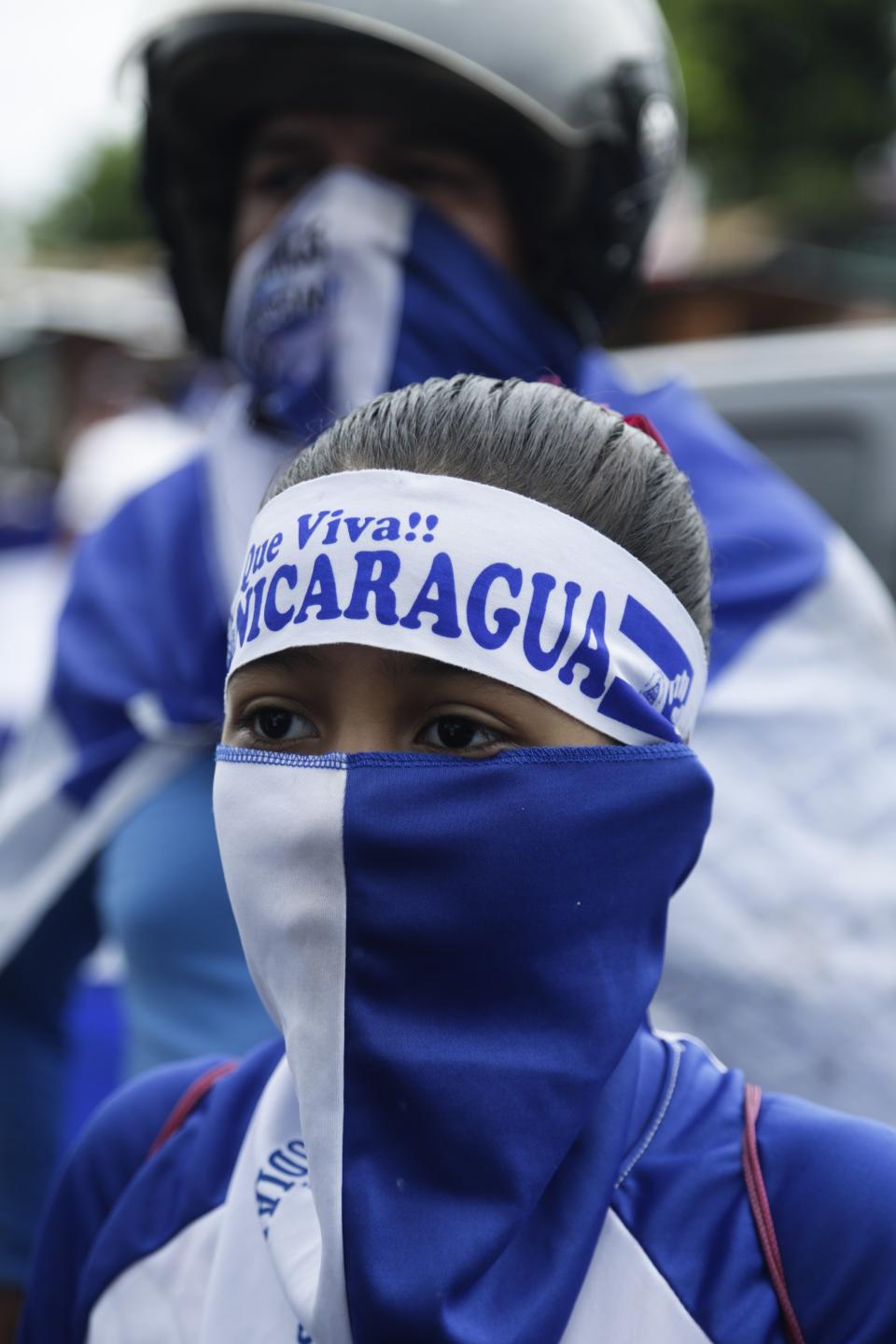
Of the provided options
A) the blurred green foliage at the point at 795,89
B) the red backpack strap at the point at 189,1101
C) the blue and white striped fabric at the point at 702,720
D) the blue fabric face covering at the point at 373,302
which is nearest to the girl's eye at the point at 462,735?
the red backpack strap at the point at 189,1101

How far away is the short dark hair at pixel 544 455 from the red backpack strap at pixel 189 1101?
0.65m

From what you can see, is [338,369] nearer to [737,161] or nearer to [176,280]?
[176,280]

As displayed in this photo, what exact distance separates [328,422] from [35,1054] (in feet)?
3.64

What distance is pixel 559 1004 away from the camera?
4.45 ft

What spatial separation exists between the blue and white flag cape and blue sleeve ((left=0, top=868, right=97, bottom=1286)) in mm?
31

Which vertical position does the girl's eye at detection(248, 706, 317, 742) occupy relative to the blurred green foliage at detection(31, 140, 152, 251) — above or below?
above

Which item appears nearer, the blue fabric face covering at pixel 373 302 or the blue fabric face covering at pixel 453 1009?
the blue fabric face covering at pixel 453 1009

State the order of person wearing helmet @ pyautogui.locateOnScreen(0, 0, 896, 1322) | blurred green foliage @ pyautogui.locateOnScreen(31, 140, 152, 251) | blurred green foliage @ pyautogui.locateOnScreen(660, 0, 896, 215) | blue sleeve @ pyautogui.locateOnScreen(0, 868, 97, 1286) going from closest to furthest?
person wearing helmet @ pyautogui.locateOnScreen(0, 0, 896, 1322) < blue sleeve @ pyautogui.locateOnScreen(0, 868, 97, 1286) < blurred green foliage @ pyautogui.locateOnScreen(660, 0, 896, 215) < blurred green foliage @ pyautogui.locateOnScreen(31, 140, 152, 251)

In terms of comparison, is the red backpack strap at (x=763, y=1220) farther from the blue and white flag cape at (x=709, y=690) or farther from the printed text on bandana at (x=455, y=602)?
the blue and white flag cape at (x=709, y=690)

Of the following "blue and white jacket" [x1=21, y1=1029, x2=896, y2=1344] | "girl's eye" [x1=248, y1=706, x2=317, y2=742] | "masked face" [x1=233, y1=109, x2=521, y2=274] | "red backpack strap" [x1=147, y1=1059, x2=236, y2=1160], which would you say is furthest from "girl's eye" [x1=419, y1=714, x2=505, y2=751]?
"masked face" [x1=233, y1=109, x2=521, y2=274]

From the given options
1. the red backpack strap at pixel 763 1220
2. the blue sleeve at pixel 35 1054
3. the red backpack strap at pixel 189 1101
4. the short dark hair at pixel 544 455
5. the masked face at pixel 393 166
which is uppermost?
the masked face at pixel 393 166

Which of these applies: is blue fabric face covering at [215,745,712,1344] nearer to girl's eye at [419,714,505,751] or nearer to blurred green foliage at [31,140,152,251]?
girl's eye at [419,714,505,751]

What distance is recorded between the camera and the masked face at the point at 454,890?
1317 millimetres

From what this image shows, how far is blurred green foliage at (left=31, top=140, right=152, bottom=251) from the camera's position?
5278cm
